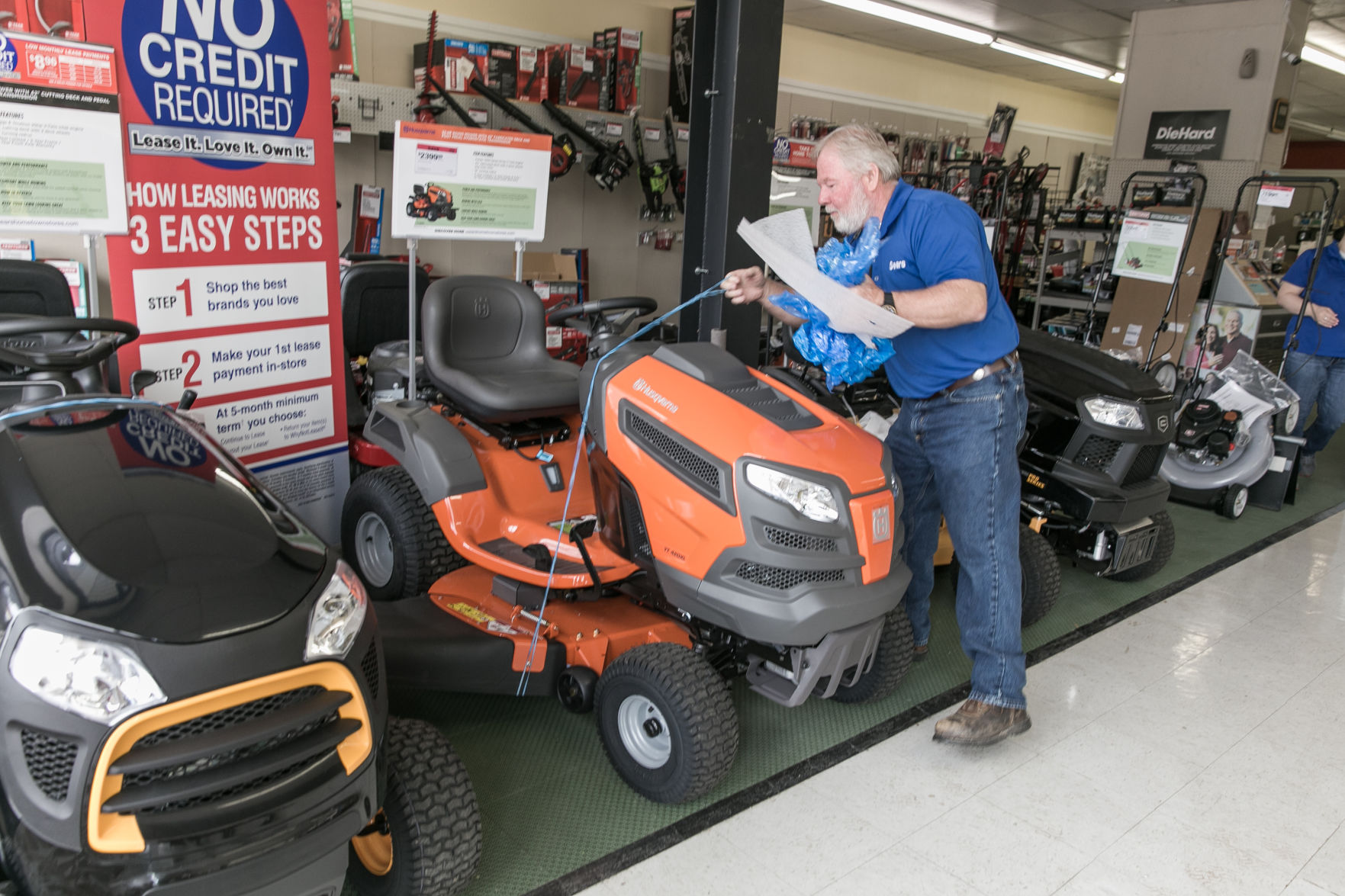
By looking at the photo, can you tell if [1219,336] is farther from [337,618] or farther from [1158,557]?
[337,618]

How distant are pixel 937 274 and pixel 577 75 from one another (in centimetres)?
469

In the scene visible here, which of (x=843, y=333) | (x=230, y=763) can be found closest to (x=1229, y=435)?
(x=843, y=333)

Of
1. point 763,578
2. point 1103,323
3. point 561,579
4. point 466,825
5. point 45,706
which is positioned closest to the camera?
point 45,706

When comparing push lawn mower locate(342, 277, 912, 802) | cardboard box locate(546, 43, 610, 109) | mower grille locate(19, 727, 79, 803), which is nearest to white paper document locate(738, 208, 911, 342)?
push lawn mower locate(342, 277, 912, 802)

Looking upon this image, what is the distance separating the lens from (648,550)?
2.23 metres

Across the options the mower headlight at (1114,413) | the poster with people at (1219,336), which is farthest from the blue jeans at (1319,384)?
the mower headlight at (1114,413)

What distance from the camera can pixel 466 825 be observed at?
1671mm

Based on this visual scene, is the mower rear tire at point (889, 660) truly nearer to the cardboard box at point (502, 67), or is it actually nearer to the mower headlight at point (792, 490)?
the mower headlight at point (792, 490)

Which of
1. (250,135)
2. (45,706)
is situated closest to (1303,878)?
(45,706)

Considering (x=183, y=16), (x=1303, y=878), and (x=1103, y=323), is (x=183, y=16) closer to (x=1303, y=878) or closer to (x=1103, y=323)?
(x=1303, y=878)

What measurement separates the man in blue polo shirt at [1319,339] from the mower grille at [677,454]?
14.2 feet

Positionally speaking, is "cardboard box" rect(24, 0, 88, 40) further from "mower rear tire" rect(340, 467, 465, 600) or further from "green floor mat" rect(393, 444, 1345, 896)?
"green floor mat" rect(393, 444, 1345, 896)

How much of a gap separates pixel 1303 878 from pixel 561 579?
5.88 ft

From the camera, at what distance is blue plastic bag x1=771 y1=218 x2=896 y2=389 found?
2275 mm
